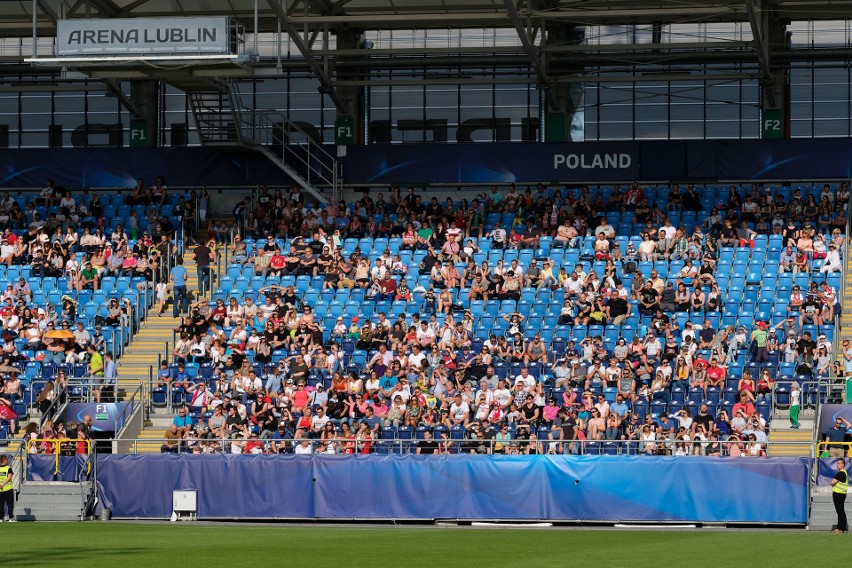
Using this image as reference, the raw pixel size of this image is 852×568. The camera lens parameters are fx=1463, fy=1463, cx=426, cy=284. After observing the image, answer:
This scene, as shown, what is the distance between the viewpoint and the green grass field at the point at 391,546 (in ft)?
58.5

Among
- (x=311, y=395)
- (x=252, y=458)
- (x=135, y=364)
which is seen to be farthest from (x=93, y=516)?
(x=135, y=364)

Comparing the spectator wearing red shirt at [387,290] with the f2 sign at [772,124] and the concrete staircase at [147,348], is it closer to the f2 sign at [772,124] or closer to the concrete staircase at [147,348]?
the concrete staircase at [147,348]

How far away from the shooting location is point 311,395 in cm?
3169

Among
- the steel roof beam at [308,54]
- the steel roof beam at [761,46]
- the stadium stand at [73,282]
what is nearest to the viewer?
the stadium stand at [73,282]

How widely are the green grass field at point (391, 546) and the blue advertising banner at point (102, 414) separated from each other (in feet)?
21.6

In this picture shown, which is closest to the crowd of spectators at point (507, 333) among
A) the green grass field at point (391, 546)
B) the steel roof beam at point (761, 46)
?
the steel roof beam at point (761, 46)

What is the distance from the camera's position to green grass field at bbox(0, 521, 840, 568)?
17828 mm

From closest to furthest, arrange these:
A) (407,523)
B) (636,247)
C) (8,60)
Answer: (407,523) → (636,247) → (8,60)

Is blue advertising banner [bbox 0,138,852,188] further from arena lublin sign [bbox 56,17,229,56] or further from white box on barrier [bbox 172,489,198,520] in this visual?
white box on barrier [bbox 172,489,198,520]

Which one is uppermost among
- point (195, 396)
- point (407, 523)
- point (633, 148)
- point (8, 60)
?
point (8, 60)

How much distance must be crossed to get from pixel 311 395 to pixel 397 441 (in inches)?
139

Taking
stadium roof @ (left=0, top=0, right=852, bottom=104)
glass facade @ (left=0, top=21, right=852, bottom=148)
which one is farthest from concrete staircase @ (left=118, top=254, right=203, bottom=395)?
glass facade @ (left=0, top=21, right=852, bottom=148)

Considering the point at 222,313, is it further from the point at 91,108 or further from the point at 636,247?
the point at 91,108

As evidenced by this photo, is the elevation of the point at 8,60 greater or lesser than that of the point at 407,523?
greater
